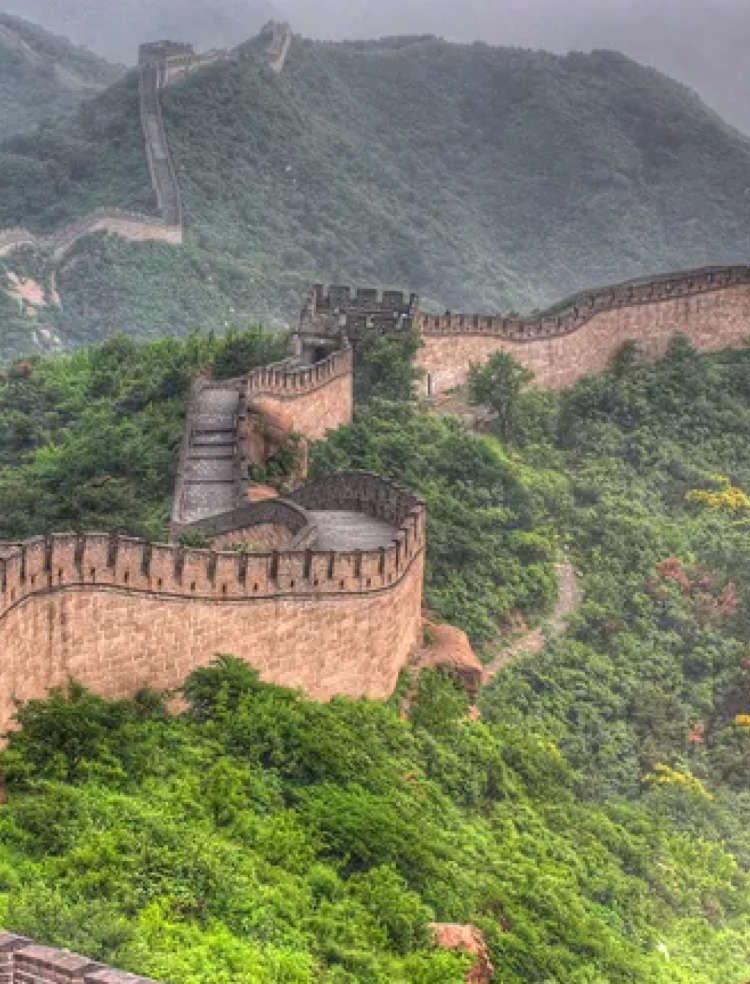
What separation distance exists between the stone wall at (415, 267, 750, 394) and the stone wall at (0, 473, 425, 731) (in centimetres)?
2042

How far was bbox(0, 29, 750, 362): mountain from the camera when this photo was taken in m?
88.8

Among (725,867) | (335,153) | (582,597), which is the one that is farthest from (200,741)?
(335,153)

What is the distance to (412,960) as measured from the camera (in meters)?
23.0

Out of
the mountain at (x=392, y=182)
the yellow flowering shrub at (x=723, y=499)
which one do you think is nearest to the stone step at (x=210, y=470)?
the yellow flowering shrub at (x=723, y=499)

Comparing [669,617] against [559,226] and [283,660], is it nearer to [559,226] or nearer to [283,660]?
[283,660]

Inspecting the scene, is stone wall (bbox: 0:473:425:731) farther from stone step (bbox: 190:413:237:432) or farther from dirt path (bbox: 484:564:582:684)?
stone step (bbox: 190:413:237:432)

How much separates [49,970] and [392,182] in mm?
102558

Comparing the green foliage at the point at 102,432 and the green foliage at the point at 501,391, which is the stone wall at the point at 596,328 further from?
the green foliage at the point at 102,432

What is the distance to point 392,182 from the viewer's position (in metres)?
117

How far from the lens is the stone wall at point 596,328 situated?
52531mm

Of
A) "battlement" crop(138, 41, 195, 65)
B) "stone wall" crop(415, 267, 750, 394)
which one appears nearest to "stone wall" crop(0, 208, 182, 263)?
"battlement" crop(138, 41, 195, 65)

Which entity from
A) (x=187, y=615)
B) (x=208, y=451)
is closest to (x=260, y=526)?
(x=187, y=615)

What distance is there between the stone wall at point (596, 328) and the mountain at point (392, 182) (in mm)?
29728

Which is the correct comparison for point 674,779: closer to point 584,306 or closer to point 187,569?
point 187,569
